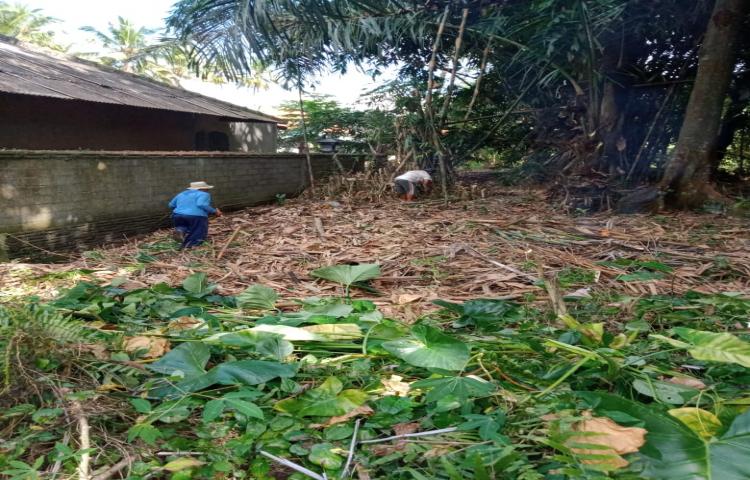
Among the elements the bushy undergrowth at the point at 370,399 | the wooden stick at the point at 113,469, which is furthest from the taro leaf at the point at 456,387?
the wooden stick at the point at 113,469

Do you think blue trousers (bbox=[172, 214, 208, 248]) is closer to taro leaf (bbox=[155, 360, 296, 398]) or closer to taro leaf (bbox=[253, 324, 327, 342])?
taro leaf (bbox=[253, 324, 327, 342])

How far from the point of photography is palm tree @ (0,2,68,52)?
28.8m

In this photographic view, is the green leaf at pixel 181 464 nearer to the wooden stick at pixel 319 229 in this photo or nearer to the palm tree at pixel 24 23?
the wooden stick at pixel 319 229

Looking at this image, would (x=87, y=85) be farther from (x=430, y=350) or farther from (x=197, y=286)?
(x=430, y=350)

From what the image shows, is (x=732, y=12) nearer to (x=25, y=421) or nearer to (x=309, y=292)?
(x=309, y=292)

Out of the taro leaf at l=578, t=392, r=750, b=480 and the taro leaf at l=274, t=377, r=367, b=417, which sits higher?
the taro leaf at l=578, t=392, r=750, b=480

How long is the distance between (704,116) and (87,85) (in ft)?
35.2

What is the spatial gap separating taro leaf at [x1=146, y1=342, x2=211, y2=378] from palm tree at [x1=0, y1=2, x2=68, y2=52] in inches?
1389

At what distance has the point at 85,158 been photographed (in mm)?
6109

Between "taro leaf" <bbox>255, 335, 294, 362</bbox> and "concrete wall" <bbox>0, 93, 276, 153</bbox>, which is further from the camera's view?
"concrete wall" <bbox>0, 93, 276, 153</bbox>

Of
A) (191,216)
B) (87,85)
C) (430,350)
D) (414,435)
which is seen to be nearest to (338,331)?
(430,350)

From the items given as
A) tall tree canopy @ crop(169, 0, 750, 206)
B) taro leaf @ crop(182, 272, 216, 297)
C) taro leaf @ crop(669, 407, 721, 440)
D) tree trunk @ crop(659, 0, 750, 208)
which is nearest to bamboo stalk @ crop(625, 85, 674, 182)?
tall tree canopy @ crop(169, 0, 750, 206)

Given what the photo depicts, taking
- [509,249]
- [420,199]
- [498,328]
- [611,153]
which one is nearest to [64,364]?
[498,328]

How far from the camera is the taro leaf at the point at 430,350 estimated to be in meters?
1.91
